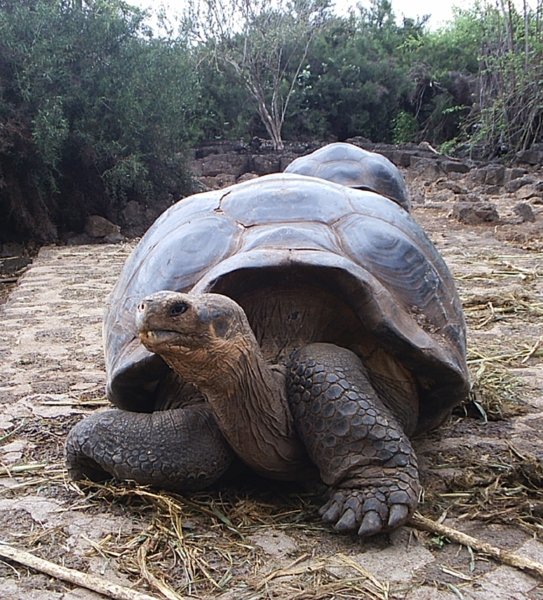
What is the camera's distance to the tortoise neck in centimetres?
164

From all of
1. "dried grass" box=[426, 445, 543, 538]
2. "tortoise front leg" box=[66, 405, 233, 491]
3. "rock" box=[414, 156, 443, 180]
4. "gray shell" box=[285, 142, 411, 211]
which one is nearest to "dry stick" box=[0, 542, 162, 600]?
"tortoise front leg" box=[66, 405, 233, 491]

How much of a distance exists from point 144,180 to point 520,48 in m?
8.22

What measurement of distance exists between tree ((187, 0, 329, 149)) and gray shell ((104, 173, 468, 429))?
13948mm

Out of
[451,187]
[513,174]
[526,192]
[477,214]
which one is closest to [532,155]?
[513,174]

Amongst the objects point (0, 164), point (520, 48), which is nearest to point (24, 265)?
point (0, 164)

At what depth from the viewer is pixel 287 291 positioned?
6.26 feet

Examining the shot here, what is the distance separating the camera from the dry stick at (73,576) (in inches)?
57.6

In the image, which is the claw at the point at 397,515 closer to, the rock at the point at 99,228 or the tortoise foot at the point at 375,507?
the tortoise foot at the point at 375,507

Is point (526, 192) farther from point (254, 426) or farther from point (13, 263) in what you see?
point (254, 426)

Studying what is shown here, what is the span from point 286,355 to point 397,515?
0.46 m

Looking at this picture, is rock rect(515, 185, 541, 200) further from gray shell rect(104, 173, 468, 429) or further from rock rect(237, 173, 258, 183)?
gray shell rect(104, 173, 468, 429)

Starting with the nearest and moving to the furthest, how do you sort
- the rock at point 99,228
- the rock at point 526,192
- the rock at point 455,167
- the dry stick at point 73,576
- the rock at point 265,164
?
1. the dry stick at point 73,576
2. the rock at point 99,228
3. the rock at point 526,192
4. the rock at point 455,167
5. the rock at point 265,164

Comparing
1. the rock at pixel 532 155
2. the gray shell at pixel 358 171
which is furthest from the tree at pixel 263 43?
the gray shell at pixel 358 171

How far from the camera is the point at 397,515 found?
1.65 meters
